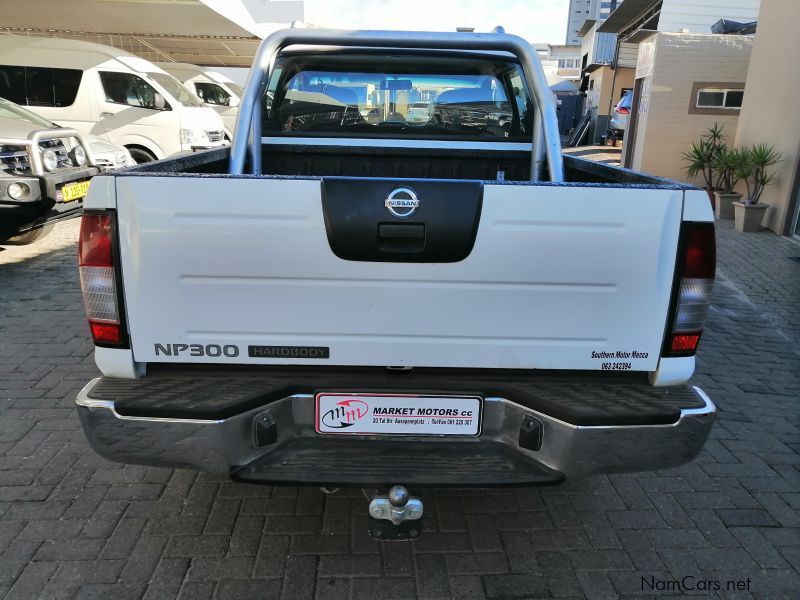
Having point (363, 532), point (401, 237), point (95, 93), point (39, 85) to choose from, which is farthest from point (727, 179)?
point (39, 85)

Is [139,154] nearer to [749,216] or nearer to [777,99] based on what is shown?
[749,216]

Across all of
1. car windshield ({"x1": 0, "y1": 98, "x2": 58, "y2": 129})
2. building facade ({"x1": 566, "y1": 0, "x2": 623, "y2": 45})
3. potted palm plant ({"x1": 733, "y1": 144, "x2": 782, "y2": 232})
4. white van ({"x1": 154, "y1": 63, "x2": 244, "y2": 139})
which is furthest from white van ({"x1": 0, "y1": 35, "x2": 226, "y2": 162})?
building facade ({"x1": 566, "y1": 0, "x2": 623, "y2": 45})

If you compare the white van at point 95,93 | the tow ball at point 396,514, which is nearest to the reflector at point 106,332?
the tow ball at point 396,514

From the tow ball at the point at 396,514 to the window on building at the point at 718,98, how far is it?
12.8 meters

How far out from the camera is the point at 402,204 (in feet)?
6.60

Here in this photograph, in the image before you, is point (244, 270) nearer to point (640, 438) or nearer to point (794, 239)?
point (640, 438)

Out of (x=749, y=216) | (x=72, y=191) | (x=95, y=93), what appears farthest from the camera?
(x=95, y=93)

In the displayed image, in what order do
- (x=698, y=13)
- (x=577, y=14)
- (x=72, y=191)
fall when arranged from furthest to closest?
1. (x=577, y=14)
2. (x=698, y=13)
3. (x=72, y=191)

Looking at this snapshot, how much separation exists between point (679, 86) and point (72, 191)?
37.5 feet

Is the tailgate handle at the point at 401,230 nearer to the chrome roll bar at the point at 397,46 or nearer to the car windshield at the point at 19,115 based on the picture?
the chrome roll bar at the point at 397,46

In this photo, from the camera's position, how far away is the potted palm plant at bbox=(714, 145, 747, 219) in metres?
9.49

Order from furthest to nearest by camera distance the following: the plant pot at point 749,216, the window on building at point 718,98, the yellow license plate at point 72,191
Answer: the window on building at point 718,98, the plant pot at point 749,216, the yellow license plate at point 72,191

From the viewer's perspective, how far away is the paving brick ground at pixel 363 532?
2350mm

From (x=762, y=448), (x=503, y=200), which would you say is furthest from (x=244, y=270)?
(x=762, y=448)
